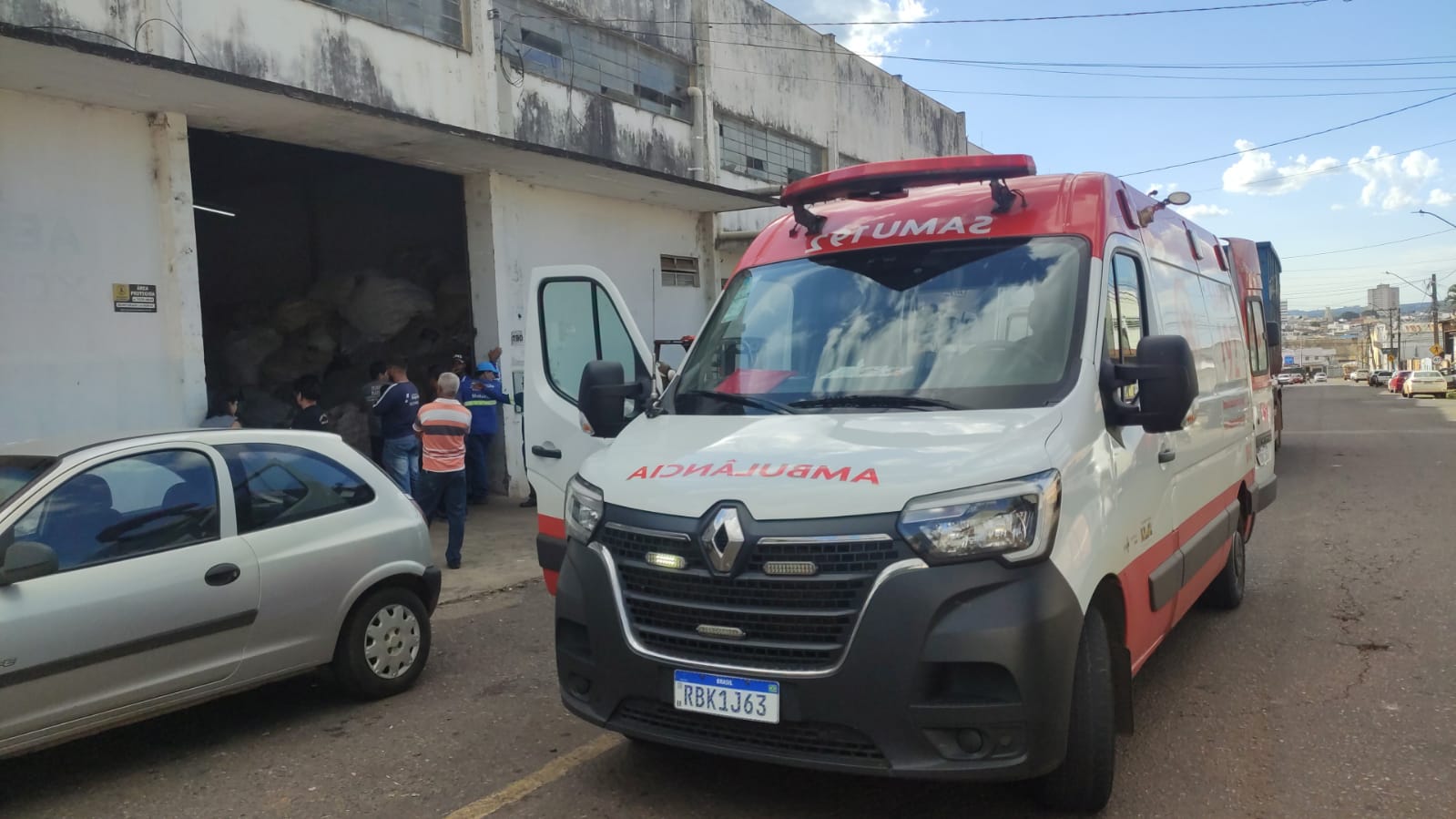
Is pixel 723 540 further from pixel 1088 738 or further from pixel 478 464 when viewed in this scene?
pixel 478 464

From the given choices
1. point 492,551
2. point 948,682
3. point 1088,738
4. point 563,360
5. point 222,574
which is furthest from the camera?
point 492,551

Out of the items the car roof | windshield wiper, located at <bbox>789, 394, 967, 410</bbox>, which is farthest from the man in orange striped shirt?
windshield wiper, located at <bbox>789, 394, 967, 410</bbox>

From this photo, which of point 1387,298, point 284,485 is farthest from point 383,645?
point 1387,298

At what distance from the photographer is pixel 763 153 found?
20.7 metres

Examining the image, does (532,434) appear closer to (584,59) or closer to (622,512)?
(622,512)

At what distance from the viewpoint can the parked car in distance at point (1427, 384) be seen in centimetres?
4700

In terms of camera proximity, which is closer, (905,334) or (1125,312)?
(905,334)

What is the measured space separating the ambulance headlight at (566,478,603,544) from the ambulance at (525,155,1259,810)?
14 millimetres

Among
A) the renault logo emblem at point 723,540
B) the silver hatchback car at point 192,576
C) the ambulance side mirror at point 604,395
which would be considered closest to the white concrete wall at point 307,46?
the silver hatchback car at point 192,576

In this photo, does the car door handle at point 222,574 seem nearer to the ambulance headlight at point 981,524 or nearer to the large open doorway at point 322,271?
the ambulance headlight at point 981,524

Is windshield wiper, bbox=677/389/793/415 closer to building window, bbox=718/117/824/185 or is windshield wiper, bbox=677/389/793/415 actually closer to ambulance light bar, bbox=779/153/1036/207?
ambulance light bar, bbox=779/153/1036/207

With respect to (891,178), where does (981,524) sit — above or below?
below

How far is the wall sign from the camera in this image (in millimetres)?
9250

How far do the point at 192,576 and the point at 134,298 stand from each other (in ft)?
19.1
